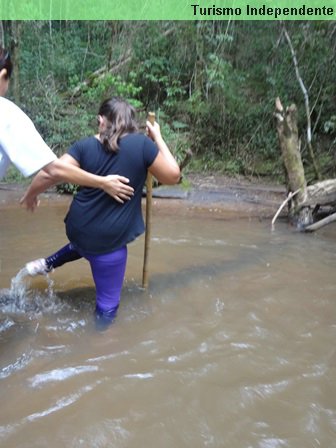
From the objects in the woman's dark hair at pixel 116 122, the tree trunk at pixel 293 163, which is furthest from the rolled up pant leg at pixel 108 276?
the tree trunk at pixel 293 163

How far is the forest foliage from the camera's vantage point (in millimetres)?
10148

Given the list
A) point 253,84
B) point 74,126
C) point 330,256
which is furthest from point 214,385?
point 253,84

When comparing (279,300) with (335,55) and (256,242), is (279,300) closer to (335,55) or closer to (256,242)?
(256,242)

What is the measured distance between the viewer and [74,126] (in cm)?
955

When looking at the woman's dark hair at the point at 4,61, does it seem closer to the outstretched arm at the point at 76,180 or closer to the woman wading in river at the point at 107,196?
the outstretched arm at the point at 76,180

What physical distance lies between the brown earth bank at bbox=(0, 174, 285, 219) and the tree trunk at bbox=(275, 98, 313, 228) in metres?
0.56

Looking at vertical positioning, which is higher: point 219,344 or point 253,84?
point 253,84

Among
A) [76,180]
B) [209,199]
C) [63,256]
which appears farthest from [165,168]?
[209,199]

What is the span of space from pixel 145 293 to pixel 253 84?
8887mm

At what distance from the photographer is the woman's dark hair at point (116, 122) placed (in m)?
2.83

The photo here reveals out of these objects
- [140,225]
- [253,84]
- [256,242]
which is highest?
[253,84]

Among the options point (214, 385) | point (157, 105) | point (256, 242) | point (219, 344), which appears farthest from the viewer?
point (157, 105)

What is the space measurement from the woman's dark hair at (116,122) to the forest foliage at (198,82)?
6.78 m

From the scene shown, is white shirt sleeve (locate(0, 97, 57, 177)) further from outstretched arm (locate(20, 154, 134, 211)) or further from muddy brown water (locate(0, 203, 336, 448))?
muddy brown water (locate(0, 203, 336, 448))
